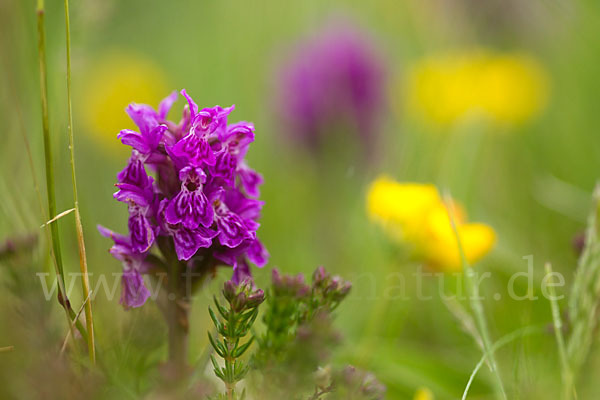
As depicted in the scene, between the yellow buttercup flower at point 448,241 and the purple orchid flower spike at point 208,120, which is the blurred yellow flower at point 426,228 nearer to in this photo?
the yellow buttercup flower at point 448,241

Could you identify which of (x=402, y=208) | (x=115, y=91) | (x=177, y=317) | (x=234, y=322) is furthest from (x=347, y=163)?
(x=234, y=322)

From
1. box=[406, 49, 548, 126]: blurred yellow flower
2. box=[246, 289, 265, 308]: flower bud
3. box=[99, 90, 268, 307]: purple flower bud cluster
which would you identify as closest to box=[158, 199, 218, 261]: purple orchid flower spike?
box=[99, 90, 268, 307]: purple flower bud cluster

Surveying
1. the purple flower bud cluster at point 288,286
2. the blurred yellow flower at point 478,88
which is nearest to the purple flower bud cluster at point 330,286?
the purple flower bud cluster at point 288,286

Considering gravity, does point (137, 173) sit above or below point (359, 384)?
above

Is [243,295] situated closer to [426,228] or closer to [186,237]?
[186,237]

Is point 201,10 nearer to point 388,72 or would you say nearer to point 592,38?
point 388,72

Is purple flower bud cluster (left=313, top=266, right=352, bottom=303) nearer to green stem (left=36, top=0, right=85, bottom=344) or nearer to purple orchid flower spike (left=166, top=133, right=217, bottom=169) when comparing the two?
purple orchid flower spike (left=166, top=133, right=217, bottom=169)

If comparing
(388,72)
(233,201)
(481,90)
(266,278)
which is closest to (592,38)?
(481,90)
